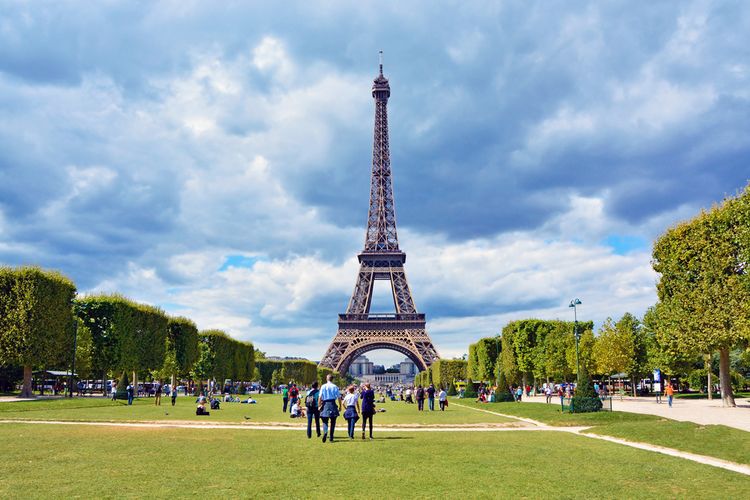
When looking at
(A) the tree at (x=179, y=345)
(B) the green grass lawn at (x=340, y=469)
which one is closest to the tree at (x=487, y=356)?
(A) the tree at (x=179, y=345)

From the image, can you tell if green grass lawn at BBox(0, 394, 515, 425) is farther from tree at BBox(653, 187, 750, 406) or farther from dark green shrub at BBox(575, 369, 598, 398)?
tree at BBox(653, 187, 750, 406)

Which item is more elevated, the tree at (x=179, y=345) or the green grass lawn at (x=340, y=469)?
the tree at (x=179, y=345)

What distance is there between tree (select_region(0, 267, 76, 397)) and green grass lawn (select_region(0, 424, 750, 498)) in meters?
26.6

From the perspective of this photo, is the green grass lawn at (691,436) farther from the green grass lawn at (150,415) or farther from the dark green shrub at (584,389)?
the green grass lawn at (150,415)

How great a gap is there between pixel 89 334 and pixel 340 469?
4888cm

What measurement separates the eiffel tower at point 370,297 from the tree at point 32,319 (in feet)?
192

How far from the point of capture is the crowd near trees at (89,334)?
44344 mm

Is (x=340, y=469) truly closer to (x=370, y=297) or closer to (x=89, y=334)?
(x=89, y=334)

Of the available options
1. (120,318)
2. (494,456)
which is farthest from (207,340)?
(494,456)

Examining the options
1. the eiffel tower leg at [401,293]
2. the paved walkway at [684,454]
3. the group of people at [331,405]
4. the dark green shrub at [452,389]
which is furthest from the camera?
the eiffel tower leg at [401,293]

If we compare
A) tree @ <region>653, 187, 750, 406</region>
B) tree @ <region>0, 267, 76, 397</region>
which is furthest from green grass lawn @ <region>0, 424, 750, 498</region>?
tree @ <region>0, 267, 76, 397</region>

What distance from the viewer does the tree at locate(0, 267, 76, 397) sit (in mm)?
43781

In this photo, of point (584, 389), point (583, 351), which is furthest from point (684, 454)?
point (583, 351)

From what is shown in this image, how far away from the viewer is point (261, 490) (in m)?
11.0
